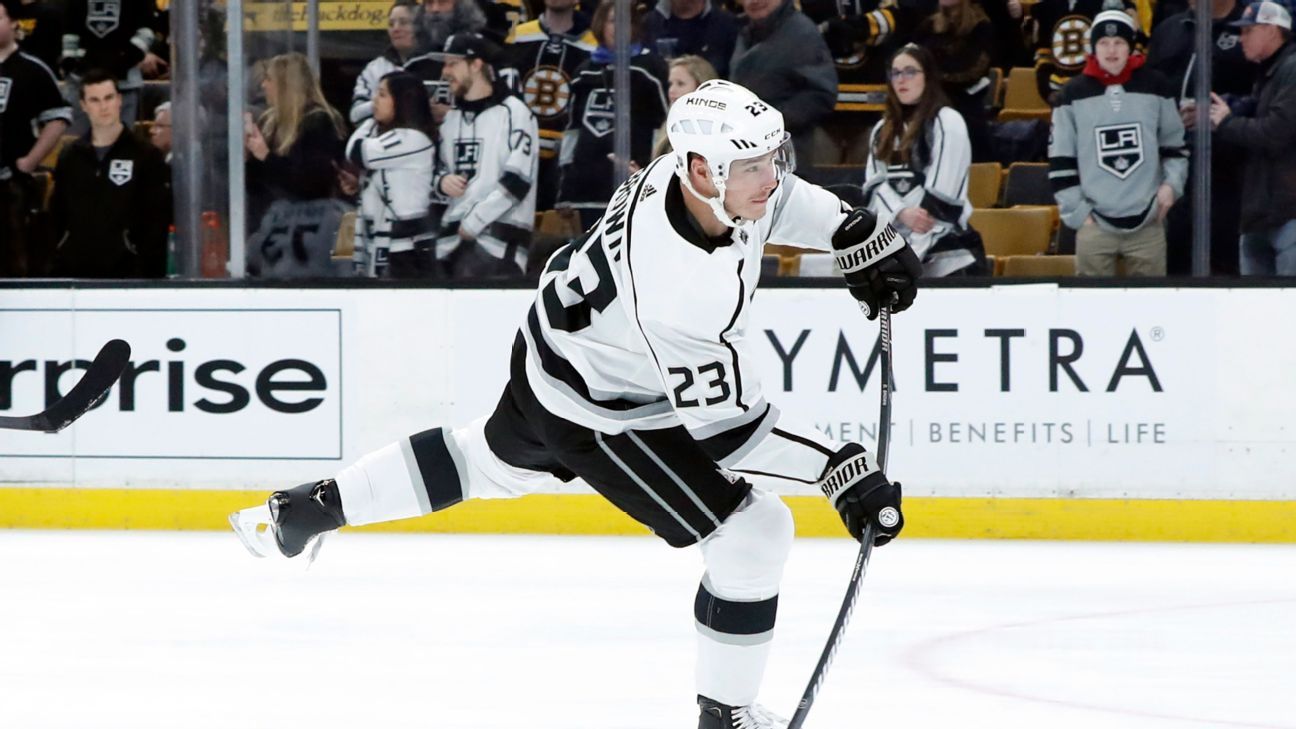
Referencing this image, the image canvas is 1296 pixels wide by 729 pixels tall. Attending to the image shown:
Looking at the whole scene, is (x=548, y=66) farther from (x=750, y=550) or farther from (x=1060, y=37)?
(x=750, y=550)

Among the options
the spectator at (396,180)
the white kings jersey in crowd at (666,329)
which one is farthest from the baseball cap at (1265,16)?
the white kings jersey in crowd at (666,329)

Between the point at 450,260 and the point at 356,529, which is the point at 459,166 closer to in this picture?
the point at 450,260

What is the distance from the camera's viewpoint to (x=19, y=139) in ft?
19.9

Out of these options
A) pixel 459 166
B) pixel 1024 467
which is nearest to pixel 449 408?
pixel 459 166

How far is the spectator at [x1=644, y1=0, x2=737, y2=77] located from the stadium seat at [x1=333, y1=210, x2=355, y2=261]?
110cm

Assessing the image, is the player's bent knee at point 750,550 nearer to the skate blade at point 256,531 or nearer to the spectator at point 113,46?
the skate blade at point 256,531

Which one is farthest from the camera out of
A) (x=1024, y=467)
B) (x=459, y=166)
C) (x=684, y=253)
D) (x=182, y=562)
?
(x=459, y=166)

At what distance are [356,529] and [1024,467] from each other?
2.07 m

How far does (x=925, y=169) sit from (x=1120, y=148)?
1.95 ft

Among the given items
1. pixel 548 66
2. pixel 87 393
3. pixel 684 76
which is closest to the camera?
pixel 87 393

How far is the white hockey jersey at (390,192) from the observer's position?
5.76m

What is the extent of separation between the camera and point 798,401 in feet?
17.9

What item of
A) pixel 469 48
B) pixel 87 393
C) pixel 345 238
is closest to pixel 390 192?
pixel 345 238

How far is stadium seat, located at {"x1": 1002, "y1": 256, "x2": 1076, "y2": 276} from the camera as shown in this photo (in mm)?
5465
